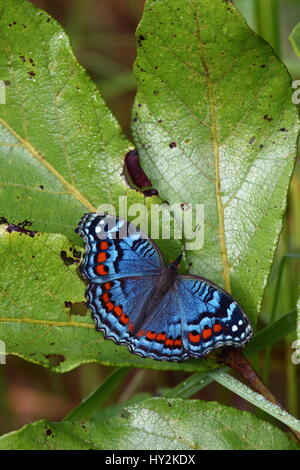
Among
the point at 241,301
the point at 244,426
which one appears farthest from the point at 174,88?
the point at 244,426

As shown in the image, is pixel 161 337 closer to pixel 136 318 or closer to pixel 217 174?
pixel 136 318

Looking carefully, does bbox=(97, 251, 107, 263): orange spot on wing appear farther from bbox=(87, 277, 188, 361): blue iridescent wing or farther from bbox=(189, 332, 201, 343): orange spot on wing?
bbox=(189, 332, 201, 343): orange spot on wing

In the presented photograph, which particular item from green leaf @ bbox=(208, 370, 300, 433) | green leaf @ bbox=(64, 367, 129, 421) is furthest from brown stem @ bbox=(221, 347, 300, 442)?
green leaf @ bbox=(64, 367, 129, 421)

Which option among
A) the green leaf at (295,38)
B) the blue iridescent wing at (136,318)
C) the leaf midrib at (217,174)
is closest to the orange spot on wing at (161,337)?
the blue iridescent wing at (136,318)

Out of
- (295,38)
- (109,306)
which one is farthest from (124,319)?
(295,38)

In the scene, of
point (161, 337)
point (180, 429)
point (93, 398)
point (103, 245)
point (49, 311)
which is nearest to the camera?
point (180, 429)
